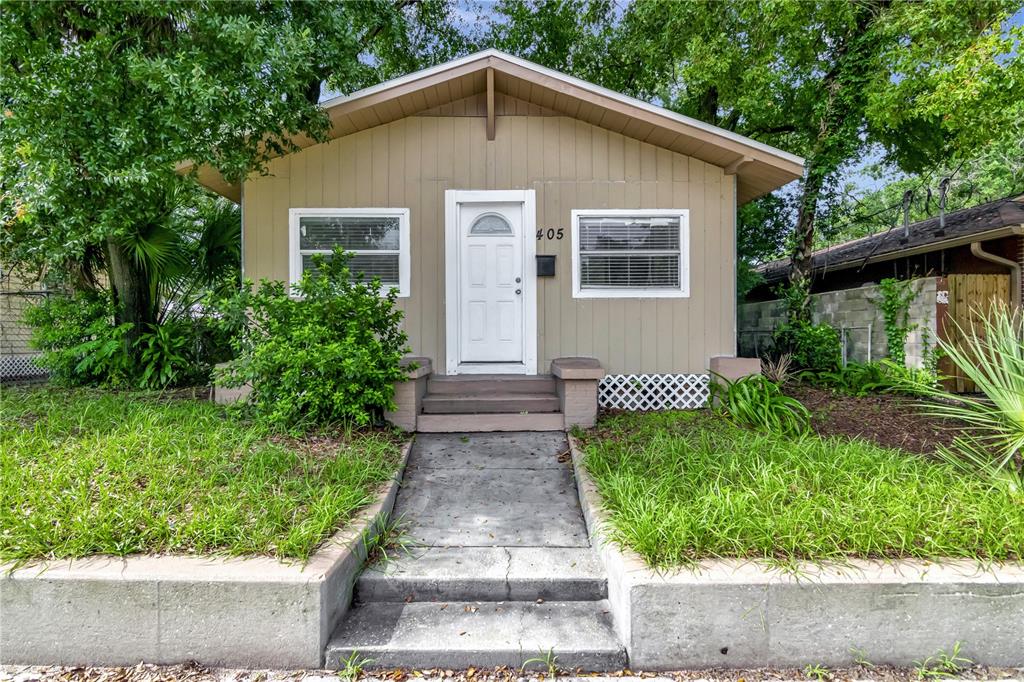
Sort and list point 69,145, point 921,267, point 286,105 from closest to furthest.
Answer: point 69,145 → point 286,105 → point 921,267

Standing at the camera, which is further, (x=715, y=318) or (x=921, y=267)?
(x=921, y=267)

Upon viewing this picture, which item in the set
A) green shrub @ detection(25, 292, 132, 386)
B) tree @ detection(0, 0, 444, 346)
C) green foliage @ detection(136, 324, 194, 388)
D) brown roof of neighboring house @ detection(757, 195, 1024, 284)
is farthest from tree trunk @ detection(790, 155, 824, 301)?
green shrub @ detection(25, 292, 132, 386)

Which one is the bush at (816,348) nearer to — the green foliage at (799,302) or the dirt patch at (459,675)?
the green foliage at (799,302)

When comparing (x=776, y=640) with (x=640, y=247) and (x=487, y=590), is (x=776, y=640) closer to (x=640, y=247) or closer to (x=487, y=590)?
(x=487, y=590)

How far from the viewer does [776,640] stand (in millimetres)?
2205

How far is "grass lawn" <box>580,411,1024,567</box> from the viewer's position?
237 centimetres

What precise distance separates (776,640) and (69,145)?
580cm

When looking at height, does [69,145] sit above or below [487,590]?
above

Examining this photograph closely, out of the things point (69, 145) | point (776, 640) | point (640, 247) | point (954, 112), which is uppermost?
point (954, 112)

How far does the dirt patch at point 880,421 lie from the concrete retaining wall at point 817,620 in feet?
6.88

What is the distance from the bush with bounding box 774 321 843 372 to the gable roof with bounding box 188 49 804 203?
3.00m

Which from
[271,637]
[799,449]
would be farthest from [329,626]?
[799,449]

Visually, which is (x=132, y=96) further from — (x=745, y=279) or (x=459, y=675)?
(x=745, y=279)

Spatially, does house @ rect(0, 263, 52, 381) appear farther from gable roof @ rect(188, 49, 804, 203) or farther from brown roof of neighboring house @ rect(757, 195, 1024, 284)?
brown roof of neighboring house @ rect(757, 195, 1024, 284)
